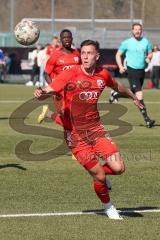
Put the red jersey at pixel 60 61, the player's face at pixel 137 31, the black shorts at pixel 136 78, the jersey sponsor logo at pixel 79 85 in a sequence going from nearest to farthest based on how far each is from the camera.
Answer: the jersey sponsor logo at pixel 79 85
the red jersey at pixel 60 61
the player's face at pixel 137 31
the black shorts at pixel 136 78

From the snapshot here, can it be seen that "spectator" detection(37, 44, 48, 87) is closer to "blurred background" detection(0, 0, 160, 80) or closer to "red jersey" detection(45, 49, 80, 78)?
"blurred background" detection(0, 0, 160, 80)

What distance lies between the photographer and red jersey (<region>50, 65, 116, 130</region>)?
987 centimetres

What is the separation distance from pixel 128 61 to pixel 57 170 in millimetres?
7714

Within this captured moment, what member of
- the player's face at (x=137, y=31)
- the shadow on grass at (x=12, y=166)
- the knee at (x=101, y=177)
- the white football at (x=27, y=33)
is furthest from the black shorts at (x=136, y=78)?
the knee at (x=101, y=177)

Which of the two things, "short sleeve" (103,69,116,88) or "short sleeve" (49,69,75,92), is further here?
"short sleeve" (103,69,116,88)

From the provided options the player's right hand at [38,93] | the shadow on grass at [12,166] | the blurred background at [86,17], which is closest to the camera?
the player's right hand at [38,93]

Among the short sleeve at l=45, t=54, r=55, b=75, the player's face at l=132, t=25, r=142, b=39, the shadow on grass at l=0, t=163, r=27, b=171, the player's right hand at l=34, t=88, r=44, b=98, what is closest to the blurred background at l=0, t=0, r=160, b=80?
the player's face at l=132, t=25, r=142, b=39

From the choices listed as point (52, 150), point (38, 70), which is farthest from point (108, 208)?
point (38, 70)

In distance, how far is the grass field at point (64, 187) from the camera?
8.96 metres

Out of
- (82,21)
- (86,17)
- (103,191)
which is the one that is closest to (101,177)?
(103,191)

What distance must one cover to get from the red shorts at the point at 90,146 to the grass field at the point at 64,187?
649mm

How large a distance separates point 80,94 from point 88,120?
0.33 m

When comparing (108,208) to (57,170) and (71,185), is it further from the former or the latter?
(57,170)

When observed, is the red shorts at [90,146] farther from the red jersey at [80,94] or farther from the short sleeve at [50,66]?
the short sleeve at [50,66]
